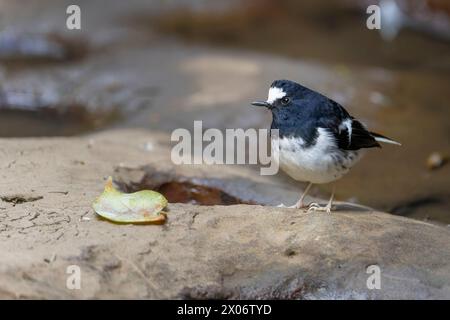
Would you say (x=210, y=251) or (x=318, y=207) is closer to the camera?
(x=210, y=251)

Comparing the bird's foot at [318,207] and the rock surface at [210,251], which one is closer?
the rock surface at [210,251]

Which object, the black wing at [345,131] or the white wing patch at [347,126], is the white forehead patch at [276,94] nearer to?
the black wing at [345,131]

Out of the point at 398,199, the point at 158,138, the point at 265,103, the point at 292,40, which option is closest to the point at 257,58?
Answer: the point at 292,40

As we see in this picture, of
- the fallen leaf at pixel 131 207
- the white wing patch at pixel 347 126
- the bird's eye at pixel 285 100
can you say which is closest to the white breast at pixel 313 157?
the white wing patch at pixel 347 126

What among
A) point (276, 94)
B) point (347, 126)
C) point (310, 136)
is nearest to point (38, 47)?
point (276, 94)

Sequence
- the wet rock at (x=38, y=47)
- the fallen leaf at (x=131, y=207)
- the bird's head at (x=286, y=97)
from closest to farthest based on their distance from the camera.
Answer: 1. the fallen leaf at (x=131, y=207)
2. the bird's head at (x=286, y=97)
3. the wet rock at (x=38, y=47)

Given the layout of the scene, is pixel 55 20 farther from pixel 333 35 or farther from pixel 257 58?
pixel 333 35

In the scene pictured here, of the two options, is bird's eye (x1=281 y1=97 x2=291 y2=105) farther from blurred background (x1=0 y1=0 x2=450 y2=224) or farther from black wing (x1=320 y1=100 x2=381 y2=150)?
blurred background (x1=0 y1=0 x2=450 y2=224)

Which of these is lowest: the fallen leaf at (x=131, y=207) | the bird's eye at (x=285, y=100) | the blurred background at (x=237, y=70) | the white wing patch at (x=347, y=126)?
the blurred background at (x=237, y=70)

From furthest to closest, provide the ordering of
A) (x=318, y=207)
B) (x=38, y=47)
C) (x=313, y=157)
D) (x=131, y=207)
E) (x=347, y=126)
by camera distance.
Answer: (x=38, y=47) < (x=347, y=126) < (x=318, y=207) < (x=313, y=157) < (x=131, y=207)

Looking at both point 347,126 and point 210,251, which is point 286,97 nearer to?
point 347,126
